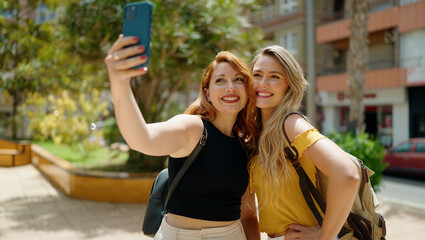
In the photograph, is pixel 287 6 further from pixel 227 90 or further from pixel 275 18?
pixel 227 90

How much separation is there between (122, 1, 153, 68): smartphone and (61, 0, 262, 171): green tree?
5.73 m

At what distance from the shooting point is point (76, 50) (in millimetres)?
8727

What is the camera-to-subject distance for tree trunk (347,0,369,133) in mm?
10141

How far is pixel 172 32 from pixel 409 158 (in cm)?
998

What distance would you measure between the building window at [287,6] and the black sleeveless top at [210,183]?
25.6m

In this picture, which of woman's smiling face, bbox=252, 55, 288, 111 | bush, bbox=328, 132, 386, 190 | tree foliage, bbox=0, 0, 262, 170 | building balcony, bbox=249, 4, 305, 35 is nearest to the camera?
woman's smiling face, bbox=252, 55, 288, 111

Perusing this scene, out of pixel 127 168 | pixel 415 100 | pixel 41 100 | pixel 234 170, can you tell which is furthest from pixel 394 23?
pixel 234 170

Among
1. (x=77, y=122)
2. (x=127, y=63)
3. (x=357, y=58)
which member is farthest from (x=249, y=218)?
(x=77, y=122)

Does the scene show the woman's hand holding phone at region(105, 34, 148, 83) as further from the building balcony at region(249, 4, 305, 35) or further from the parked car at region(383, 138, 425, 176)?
the building balcony at region(249, 4, 305, 35)

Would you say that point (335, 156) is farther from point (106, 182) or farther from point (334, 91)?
point (334, 91)

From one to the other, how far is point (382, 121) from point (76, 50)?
1824 centimetres

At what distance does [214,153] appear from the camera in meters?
2.06

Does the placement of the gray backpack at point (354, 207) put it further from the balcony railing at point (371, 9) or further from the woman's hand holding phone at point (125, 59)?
the balcony railing at point (371, 9)

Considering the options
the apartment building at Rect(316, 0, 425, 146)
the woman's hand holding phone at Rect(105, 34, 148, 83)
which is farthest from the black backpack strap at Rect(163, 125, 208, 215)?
the apartment building at Rect(316, 0, 425, 146)
